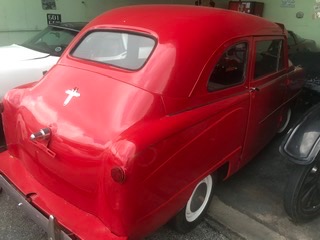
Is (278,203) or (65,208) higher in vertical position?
(65,208)

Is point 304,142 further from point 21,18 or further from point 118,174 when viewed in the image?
point 21,18


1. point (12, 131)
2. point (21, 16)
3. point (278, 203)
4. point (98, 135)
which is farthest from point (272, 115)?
point (21, 16)

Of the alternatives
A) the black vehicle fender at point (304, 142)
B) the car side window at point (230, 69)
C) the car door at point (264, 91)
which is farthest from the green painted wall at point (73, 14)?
the black vehicle fender at point (304, 142)

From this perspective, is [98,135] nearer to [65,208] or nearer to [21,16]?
[65,208]

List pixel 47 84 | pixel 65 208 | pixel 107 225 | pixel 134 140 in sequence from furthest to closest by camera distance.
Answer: pixel 47 84
pixel 65 208
pixel 107 225
pixel 134 140

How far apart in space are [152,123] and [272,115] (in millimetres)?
2002

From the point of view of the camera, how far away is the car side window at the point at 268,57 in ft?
10.1

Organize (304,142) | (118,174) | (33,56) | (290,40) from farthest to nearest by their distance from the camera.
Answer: (290,40)
(33,56)
(304,142)
(118,174)

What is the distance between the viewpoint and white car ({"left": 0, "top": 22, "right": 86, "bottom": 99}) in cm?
406

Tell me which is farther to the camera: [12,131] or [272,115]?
[272,115]

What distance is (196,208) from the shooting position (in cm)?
284

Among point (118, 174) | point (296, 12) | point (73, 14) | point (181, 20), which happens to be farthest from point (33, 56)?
point (296, 12)

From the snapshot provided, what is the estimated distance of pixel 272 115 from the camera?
3596 mm

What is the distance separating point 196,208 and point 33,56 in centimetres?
323
